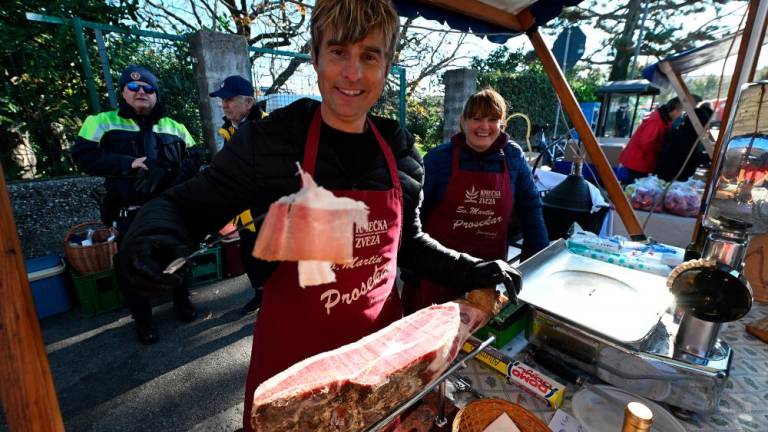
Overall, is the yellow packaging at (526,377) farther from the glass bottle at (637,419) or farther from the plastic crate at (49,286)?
the plastic crate at (49,286)

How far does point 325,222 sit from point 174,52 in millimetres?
5641

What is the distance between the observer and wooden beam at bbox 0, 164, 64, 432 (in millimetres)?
650

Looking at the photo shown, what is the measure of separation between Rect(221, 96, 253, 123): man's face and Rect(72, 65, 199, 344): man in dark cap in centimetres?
63

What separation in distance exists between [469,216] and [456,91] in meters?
7.08

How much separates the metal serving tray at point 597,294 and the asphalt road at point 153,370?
7.32 feet

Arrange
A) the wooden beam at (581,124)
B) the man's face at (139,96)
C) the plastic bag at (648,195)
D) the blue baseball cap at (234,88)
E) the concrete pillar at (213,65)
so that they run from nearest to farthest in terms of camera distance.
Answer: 1. the wooden beam at (581,124)
2. the man's face at (139,96)
3. the plastic bag at (648,195)
4. the blue baseball cap at (234,88)
5. the concrete pillar at (213,65)

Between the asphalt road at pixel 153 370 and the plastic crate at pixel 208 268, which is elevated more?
the plastic crate at pixel 208 268

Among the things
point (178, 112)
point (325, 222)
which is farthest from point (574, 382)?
point (178, 112)

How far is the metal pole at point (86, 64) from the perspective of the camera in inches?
159

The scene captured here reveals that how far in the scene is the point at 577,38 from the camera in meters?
7.63

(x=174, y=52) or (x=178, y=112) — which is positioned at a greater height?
(x=174, y=52)

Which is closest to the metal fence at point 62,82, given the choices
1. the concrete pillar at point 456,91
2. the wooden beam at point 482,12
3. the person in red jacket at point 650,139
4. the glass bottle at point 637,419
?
the wooden beam at point 482,12

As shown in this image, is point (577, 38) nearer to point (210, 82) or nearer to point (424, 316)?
point (210, 82)

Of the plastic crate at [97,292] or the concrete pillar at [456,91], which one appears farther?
the concrete pillar at [456,91]
